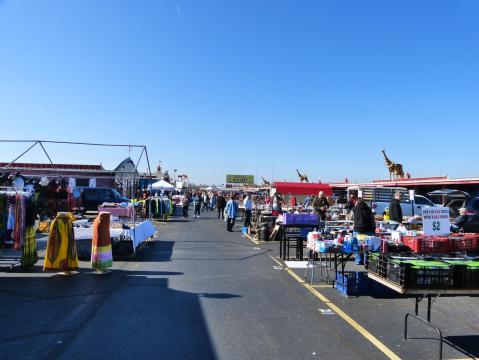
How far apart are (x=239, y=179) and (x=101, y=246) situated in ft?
324

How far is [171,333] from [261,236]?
11.0 meters

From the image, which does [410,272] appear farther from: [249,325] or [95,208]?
[95,208]

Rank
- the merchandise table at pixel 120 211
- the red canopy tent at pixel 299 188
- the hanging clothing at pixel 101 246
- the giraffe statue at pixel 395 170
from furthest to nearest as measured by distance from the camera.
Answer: the giraffe statue at pixel 395 170
the red canopy tent at pixel 299 188
the merchandise table at pixel 120 211
the hanging clothing at pixel 101 246

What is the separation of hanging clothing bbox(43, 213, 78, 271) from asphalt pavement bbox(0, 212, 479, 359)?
262 mm

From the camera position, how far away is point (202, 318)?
627cm

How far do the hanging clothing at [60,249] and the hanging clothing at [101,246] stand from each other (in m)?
0.43

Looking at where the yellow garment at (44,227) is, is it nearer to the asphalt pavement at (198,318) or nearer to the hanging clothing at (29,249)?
the hanging clothing at (29,249)

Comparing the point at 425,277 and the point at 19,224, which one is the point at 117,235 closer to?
the point at 19,224

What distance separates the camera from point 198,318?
20.6ft

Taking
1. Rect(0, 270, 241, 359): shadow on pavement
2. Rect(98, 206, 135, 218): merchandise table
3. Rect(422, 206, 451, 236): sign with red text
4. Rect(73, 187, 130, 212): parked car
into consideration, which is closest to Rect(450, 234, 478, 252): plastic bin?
Rect(422, 206, 451, 236): sign with red text

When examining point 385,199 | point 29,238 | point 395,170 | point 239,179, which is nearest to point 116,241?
point 29,238

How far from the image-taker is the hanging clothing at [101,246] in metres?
9.41

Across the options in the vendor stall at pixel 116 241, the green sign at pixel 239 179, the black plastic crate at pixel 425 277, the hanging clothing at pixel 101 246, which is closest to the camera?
the black plastic crate at pixel 425 277

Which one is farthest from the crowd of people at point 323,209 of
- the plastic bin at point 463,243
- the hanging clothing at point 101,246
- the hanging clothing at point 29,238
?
the hanging clothing at point 29,238
